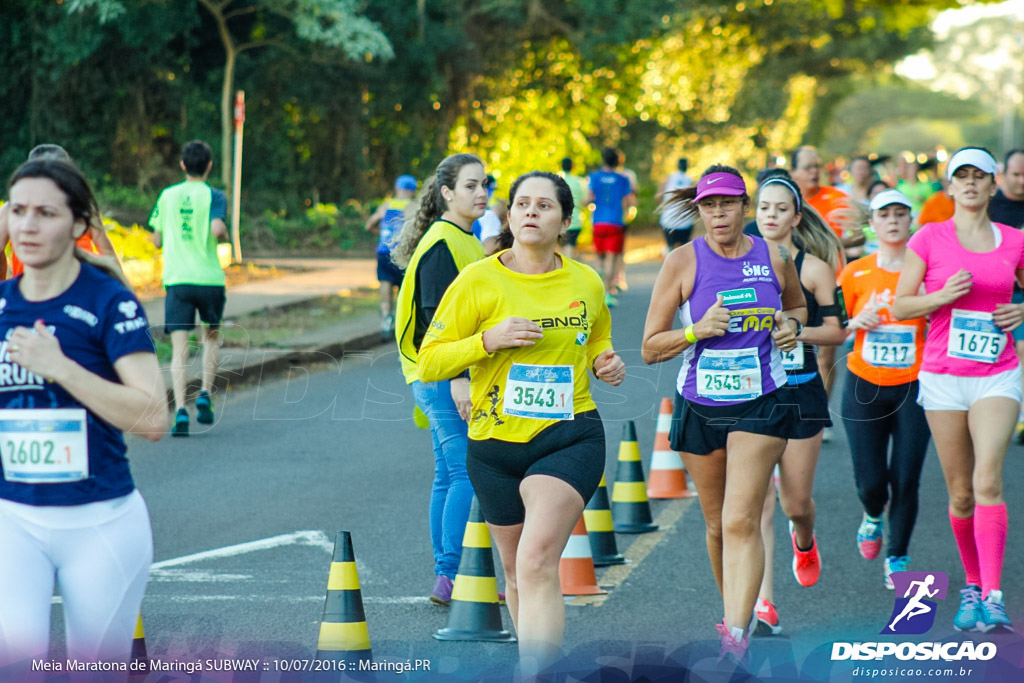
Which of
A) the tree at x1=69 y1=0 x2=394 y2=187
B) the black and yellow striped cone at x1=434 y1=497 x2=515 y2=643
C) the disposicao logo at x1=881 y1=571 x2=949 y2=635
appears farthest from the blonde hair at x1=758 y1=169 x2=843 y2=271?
the tree at x1=69 y1=0 x2=394 y2=187

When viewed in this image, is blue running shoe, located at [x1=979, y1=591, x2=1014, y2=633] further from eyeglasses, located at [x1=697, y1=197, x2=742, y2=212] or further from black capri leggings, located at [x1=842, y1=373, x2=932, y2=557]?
eyeglasses, located at [x1=697, y1=197, x2=742, y2=212]

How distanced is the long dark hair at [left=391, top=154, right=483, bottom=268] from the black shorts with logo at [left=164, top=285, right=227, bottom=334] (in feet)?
13.2

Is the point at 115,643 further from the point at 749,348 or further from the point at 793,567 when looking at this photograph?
the point at 793,567

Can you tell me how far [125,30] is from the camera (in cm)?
2420

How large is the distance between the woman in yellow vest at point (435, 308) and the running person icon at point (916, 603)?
1865 mm

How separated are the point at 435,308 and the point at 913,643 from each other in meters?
2.36

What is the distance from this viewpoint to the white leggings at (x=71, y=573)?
355 centimetres

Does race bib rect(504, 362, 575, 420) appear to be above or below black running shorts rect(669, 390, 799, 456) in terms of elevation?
above

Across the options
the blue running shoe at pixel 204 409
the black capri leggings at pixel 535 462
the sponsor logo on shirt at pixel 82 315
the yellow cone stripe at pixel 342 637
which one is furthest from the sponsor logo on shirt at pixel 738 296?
the blue running shoe at pixel 204 409

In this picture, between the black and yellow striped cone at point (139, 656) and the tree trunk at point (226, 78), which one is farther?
the tree trunk at point (226, 78)

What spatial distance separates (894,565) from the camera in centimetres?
676

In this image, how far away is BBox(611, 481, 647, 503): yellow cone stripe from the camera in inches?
311

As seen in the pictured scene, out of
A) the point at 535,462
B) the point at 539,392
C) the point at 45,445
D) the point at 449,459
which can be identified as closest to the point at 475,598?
the point at 449,459

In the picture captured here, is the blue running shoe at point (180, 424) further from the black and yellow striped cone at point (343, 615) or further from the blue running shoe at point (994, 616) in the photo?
the blue running shoe at point (994, 616)
